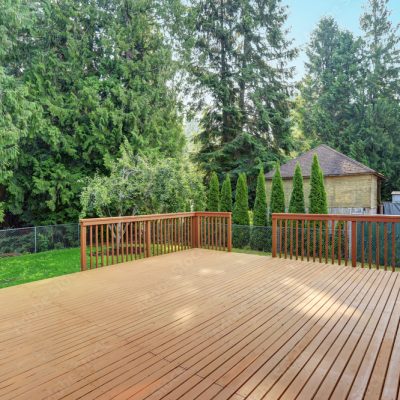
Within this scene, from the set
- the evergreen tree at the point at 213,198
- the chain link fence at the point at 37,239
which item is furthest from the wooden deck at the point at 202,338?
the evergreen tree at the point at 213,198

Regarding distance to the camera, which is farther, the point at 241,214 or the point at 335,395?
the point at 241,214

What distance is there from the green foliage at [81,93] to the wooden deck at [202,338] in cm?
688

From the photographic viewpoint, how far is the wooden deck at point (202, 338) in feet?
6.10

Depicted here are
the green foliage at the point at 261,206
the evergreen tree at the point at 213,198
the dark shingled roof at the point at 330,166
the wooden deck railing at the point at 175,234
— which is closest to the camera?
the wooden deck railing at the point at 175,234

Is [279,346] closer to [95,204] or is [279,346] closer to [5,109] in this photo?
[95,204]

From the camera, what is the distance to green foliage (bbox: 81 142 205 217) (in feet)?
26.1

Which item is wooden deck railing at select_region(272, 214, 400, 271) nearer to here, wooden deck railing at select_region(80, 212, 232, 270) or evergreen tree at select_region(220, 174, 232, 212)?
wooden deck railing at select_region(80, 212, 232, 270)

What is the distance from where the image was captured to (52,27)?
10.9 m

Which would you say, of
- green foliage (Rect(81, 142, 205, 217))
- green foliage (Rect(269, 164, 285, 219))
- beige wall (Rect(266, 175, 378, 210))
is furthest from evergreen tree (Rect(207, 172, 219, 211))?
beige wall (Rect(266, 175, 378, 210))

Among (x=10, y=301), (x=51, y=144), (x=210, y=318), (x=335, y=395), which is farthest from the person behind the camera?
(x=51, y=144)

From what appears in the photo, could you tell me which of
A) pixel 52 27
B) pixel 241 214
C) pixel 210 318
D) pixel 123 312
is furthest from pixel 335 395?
pixel 52 27

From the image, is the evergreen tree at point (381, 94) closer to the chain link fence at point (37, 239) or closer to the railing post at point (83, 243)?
the chain link fence at point (37, 239)

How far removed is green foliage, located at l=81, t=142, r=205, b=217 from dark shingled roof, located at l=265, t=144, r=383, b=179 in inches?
270

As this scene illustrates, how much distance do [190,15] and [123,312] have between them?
13.0m
